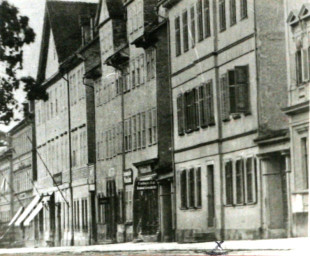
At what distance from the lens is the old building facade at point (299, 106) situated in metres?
31.3

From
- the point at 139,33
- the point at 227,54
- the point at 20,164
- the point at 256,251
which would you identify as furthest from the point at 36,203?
the point at 256,251

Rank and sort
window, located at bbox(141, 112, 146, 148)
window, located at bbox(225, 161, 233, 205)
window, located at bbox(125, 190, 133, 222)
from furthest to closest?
window, located at bbox(125, 190, 133, 222)
window, located at bbox(141, 112, 146, 148)
window, located at bbox(225, 161, 233, 205)

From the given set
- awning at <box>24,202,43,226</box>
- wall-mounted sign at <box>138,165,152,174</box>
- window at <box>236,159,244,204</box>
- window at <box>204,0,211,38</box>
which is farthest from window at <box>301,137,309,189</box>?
awning at <box>24,202,43,226</box>

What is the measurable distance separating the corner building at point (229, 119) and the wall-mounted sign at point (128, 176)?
6.68 m

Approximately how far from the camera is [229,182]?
38.1 m

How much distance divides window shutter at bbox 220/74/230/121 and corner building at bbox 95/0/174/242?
7341 millimetres

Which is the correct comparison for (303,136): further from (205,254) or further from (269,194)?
(205,254)

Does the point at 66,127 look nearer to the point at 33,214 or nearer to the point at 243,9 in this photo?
the point at 33,214

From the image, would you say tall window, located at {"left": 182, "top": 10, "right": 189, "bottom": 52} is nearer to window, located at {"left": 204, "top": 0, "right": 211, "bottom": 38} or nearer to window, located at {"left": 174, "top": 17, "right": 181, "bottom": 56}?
window, located at {"left": 174, "top": 17, "right": 181, "bottom": 56}

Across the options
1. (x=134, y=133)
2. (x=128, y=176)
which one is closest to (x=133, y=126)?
(x=134, y=133)

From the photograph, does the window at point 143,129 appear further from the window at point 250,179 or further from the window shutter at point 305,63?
the window shutter at point 305,63

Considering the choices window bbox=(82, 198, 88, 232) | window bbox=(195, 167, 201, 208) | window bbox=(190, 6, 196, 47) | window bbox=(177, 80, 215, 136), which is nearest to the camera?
window bbox=(177, 80, 215, 136)

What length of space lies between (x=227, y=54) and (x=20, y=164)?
49.8 metres

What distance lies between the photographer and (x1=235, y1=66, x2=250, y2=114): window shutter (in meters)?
36.6
